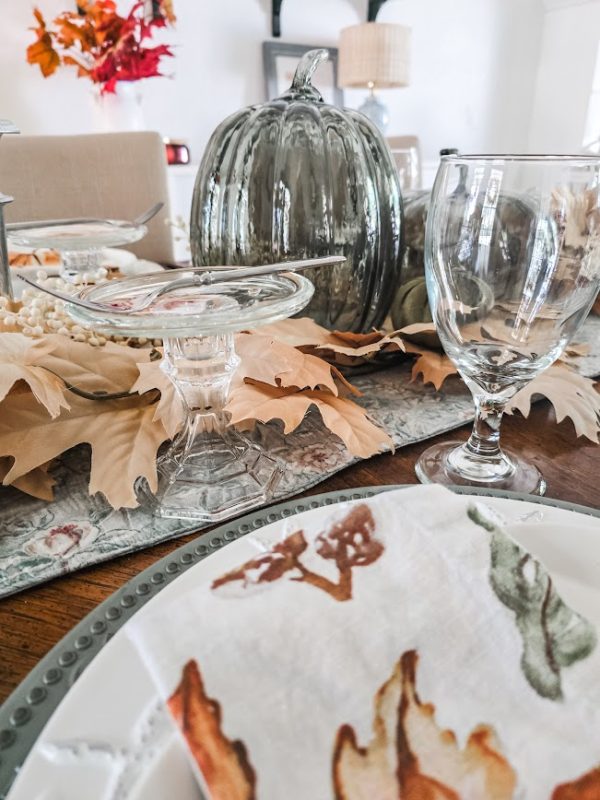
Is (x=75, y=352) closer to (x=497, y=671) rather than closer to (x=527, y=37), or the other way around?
(x=497, y=671)

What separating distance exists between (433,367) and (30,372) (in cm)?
28

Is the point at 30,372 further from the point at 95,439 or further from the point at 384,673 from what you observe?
the point at 384,673

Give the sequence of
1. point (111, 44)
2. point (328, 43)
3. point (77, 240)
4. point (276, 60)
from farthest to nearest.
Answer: point (328, 43) → point (276, 60) → point (111, 44) → point (77, 240)

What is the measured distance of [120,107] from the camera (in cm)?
147

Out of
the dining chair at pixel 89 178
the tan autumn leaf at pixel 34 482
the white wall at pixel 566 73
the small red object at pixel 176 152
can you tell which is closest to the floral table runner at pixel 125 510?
the tan autumn leaf at pixel 34 482

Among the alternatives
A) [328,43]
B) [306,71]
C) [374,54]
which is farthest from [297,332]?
[328,43]

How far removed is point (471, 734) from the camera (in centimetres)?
12

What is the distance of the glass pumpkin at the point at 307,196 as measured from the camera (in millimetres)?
447

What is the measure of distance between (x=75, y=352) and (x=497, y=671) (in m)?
0.29

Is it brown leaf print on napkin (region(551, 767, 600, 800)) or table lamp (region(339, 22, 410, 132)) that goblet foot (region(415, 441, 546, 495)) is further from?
table lamp (region(339, 22, 410, 132))

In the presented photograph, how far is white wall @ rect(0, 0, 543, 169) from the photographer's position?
177 centimetres

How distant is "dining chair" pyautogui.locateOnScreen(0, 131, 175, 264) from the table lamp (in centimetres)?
119

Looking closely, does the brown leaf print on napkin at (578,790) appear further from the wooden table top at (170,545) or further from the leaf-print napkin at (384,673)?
the wooden table top at (170,545)

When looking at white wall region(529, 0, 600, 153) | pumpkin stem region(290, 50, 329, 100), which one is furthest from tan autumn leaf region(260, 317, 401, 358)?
white wall region(529, 0, 600, 153)
